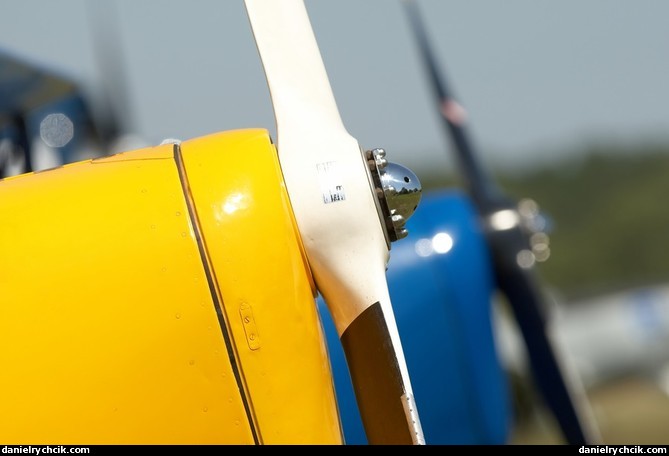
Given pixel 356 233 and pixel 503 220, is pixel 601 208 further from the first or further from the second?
pixel 356 233

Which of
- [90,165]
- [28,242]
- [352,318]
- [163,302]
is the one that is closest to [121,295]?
[163,302]

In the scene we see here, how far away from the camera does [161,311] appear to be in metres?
2.33

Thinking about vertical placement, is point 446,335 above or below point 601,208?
above

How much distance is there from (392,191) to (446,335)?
6.41 feet

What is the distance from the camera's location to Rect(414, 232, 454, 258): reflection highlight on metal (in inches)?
178

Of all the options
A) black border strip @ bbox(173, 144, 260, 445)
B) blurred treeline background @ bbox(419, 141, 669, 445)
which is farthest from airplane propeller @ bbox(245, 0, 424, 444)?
blurred treeline background @ bbox(419, 141, 669, 445)

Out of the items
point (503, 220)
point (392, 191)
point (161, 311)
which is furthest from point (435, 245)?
point (161, 311)

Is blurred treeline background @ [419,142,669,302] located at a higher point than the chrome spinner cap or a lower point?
lower

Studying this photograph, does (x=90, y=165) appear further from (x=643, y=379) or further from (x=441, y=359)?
(x=643, y=379)

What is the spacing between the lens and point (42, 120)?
17.1 ft

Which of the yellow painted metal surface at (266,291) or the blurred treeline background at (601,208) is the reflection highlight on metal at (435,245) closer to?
the yellow painted metal surface at (266,291)

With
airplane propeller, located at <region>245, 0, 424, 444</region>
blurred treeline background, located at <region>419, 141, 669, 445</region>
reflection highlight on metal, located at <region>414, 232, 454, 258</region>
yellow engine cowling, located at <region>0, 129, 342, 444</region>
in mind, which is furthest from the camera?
blurred treeline background, located at <region>419, 141, 669, 445</region>

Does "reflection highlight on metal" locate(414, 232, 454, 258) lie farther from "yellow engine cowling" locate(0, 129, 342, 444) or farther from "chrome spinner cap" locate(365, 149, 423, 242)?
"yellow engine cowling" locate(0, 129, 342, 444)

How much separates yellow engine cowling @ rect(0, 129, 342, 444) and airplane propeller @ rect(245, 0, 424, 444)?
0.21 feet
